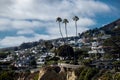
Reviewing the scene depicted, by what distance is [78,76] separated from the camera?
259ft

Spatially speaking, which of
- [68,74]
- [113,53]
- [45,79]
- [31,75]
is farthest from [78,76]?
[113,53]

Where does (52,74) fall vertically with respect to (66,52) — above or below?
below

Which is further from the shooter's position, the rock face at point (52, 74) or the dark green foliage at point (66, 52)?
the dark green foliage at point (66, 52)

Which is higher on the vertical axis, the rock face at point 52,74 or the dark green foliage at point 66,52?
the dark green foliage at point 66,52

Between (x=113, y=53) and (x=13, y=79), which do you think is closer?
(x=13, y=79)

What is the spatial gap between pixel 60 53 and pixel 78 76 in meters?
39.5

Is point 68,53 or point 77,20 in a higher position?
point 77,20

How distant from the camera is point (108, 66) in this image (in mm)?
84875

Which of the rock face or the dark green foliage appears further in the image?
the dark green foliage

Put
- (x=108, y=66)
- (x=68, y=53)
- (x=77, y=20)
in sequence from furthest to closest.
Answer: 1. (x=77, y=20)
2. (x=68, y=53)
3. (x=108, y=66)

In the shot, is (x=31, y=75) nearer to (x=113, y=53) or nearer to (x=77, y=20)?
(x=113, y=53)

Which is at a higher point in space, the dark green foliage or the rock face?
the dark green foliage

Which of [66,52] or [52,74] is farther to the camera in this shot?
[66,52]

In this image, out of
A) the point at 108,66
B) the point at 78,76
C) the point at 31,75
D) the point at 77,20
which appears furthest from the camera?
the point at 77,20
